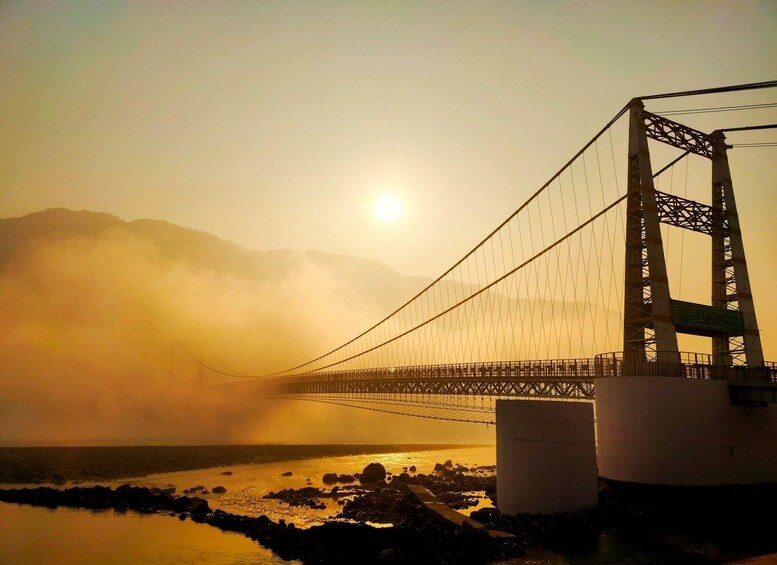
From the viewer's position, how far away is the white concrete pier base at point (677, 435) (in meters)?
29.4

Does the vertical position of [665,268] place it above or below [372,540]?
above

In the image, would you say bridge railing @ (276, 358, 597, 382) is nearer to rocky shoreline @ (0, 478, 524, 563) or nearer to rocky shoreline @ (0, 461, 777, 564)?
rocky shoreline @ (0, 461, 777, 564)

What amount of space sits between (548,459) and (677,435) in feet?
26.3

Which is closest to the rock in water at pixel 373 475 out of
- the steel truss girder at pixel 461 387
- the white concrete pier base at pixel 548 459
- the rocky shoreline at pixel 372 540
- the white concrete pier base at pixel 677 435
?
the steel truss girder at pixel 461 387

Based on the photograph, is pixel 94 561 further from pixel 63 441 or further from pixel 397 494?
pixel 63 441

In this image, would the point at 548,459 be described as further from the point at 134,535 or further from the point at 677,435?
the point at 134,535

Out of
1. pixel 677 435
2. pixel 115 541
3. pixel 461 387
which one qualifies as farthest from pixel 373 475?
pixel 677 435

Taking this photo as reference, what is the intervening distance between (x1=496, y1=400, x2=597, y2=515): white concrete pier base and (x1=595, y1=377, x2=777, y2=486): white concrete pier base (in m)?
2.77

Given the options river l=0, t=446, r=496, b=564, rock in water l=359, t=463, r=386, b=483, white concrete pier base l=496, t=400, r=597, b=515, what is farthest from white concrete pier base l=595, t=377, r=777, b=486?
rock in water l=359, t=463, r=386, b=483

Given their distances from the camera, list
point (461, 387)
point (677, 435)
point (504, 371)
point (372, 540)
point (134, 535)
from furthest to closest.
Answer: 1. point (461, 387)
2. point (504, 371)
3. point (134, 535)
4. point (677, 435)
5. point (372, 540)

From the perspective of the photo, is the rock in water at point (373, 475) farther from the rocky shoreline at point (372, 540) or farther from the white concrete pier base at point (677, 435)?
the white concrete pier base at point (677, 435)

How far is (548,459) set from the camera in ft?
91.9

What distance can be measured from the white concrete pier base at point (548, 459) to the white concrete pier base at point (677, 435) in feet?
9.08

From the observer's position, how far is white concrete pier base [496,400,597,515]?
2766 centimetres
